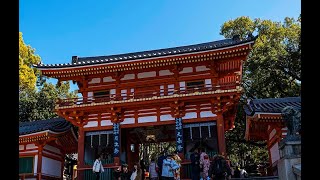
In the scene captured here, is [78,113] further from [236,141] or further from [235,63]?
[236,141]

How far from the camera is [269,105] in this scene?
61.2 ft

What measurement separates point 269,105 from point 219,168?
936cm

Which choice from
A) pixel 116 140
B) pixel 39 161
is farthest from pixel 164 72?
pixel 39 161

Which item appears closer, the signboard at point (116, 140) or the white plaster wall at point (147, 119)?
the signboard at point (116, 140)

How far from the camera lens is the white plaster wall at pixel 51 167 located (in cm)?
1998

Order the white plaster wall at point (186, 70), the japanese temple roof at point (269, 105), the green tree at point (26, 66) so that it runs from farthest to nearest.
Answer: the green tree at point (26, 66)
the white plaster wall at point (186, 70)
the japanese temple roof at point (269, 105)

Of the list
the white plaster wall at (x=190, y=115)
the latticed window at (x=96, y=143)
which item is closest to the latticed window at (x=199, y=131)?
the white plaster wall at (x=190, y=115)

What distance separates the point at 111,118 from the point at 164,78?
12.3 ft

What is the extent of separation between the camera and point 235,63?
1912 cm

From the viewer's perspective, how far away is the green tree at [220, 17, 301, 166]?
95.7ft

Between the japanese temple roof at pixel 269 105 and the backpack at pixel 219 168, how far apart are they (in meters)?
6.31

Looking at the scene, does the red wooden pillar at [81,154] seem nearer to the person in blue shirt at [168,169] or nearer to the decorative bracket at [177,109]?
the decorative bracket at [177,109]

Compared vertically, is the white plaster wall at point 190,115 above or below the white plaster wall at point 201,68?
below
